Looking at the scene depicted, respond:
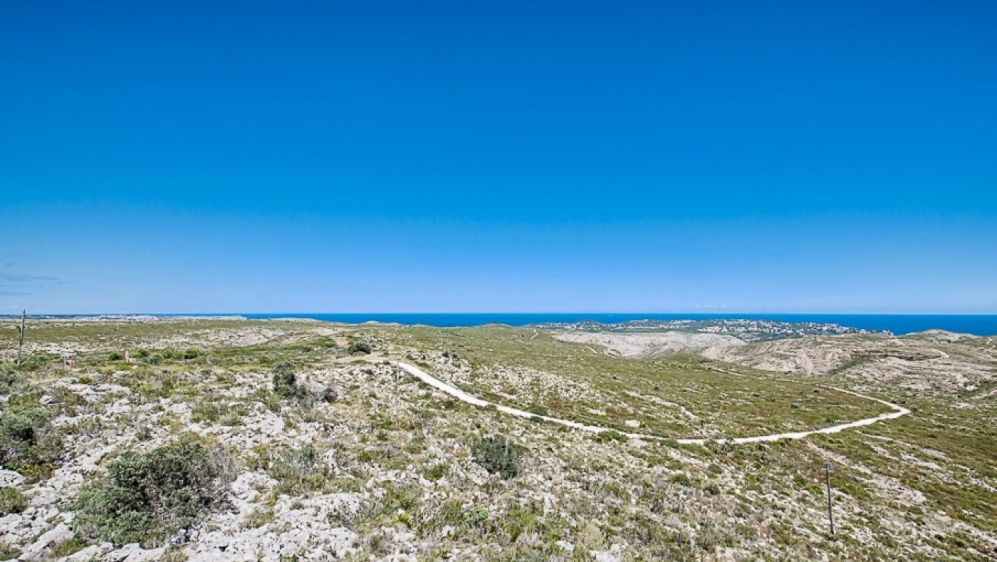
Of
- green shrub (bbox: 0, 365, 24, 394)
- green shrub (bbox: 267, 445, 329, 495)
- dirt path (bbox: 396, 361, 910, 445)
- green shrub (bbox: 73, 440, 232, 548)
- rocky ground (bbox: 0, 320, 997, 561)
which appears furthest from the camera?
dirt path (bbox: 396, 361, 910, 445)

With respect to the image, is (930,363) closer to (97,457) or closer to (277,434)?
(277,434)

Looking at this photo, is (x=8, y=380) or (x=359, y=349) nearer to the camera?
(x=8, y=380)

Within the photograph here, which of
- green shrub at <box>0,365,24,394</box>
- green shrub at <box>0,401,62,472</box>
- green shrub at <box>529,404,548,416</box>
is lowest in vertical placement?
green shrub at <box>529,404,548,416</box>

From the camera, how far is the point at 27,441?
15070 mm

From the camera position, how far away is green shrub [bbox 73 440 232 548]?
11.9 metres

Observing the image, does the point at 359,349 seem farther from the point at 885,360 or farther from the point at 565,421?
the point at 885,360

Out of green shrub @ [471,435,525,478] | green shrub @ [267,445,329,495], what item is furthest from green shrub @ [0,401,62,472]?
green shrub @ [471,435,525,478]

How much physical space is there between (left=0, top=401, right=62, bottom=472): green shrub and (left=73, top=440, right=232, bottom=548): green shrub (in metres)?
2.95

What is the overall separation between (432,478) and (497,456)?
4.37 metres

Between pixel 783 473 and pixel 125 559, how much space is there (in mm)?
38819

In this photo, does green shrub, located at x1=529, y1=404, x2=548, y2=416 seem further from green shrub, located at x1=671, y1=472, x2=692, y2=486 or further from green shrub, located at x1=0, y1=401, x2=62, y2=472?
green shrub, located at x1=0, y1=401, x2=62, y2=472

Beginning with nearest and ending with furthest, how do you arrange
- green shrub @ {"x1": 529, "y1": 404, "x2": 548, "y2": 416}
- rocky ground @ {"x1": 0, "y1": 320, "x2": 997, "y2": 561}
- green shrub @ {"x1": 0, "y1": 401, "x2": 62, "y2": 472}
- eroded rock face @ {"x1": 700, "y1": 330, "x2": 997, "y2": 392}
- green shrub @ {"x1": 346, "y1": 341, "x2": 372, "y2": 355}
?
rocky ground @ {"x1": 0, "y1": 320, "x2": 997, "y2": 561} < green shrub @ {"x1": 0, "y1": 401, "x2": 62, "y2": 472} < green shrub @ {"x1": 529, "y1": 404, "x2": 548, "y2": 416} < green shrub @ {"x1": 346, "y1": 341, "x2": 372, "y2": 355} < eroded rock face @ {"x1": 700, "y1": 330, "x2": 997, "y2": 392}

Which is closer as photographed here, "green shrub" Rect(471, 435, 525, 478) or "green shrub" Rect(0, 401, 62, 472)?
"green shrub" Rect(0, 401, 62, 472)

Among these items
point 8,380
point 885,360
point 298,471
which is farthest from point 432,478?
point 885,360
